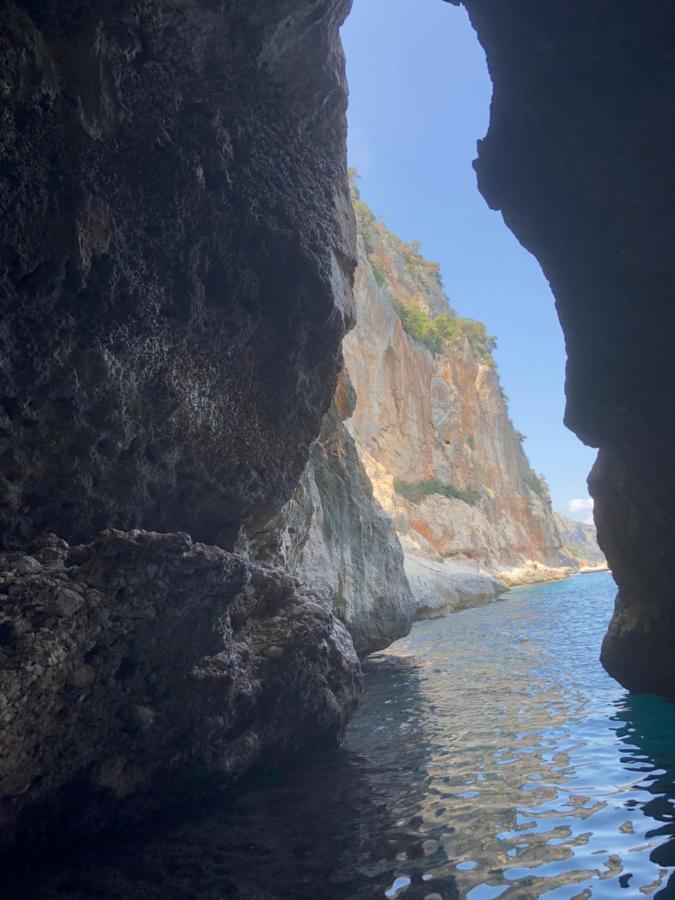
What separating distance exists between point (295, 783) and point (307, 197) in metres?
7.33

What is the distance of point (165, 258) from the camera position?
22.0 ft

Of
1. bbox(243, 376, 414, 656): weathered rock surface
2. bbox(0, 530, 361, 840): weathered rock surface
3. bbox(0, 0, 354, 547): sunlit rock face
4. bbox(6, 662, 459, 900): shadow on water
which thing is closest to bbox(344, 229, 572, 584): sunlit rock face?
bbox(243, 376, 414, 656): weathered rock surface

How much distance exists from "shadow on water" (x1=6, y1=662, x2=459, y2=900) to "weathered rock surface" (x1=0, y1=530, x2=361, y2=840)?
0.41 m

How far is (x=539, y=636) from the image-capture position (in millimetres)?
16922

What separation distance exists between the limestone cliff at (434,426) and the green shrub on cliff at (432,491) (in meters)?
0.12

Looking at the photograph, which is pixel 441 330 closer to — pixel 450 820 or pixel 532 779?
pixel 532 779

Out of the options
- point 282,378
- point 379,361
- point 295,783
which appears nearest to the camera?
point 295,783

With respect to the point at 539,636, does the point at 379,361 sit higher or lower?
higher

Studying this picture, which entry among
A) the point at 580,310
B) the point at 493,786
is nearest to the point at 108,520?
the point at 493,786

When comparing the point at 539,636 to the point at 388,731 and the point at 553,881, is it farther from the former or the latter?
the point at 553,881

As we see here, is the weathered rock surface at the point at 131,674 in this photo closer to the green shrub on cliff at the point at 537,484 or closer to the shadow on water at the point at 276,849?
the shadow on water at the point at 276,849

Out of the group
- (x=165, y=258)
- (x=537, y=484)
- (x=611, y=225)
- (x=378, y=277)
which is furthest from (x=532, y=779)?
(x=537, y=484)

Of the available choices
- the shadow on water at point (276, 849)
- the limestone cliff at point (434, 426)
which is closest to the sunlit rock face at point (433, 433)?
the limestone cliff at point (434, 426)

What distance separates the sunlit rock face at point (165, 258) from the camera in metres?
5.33
